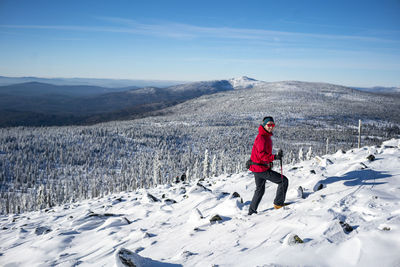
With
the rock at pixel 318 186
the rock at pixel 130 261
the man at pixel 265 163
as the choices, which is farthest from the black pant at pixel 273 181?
the rock at pixel 130 261

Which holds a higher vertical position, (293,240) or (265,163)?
(265,163)

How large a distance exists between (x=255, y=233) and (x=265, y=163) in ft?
7.30

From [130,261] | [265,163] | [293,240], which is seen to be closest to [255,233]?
[293,240]

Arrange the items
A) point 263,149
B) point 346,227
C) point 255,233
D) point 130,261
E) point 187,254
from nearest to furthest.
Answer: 1. point 130,261
2. point 346,227
3. point 187,254
4. point 255,233
5. point 263,149

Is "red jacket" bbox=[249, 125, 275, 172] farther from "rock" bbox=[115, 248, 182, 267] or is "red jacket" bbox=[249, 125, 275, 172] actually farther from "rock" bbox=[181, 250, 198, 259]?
"rock" bbox=[115, 248, 182, 267]

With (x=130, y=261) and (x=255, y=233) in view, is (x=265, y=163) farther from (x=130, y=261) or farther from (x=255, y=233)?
(x=130, y=261)

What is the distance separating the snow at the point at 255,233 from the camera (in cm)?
475

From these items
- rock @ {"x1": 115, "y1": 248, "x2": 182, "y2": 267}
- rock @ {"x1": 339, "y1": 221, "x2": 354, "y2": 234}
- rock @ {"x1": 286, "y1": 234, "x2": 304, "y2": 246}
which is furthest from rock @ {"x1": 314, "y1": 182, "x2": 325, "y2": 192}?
rock @ {"x1": 115, "y1": 248, "x2": 182, "y2": 267}

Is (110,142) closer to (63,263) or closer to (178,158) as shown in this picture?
(178,158)

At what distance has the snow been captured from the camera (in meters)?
4.75

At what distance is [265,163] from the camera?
7625 mm

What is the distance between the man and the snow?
49 centimetres

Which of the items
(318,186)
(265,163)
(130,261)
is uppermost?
(265,163)

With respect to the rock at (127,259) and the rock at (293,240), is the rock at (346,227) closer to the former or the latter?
the rock at (293,240)
